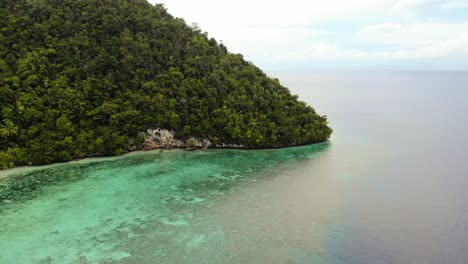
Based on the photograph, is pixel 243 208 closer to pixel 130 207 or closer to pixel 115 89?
pixel 130 207

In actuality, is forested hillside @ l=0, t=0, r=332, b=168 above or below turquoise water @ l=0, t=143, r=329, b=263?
above

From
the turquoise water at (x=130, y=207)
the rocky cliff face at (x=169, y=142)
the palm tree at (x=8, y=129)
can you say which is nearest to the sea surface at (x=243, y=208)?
the turquoise water at (x=130, y=207)

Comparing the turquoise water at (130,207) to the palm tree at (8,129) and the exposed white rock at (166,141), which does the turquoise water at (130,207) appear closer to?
the exposed white rock at (166,141)

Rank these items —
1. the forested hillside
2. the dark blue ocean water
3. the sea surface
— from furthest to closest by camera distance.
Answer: the forested hillside → the dark blue ocean water → the sea surface

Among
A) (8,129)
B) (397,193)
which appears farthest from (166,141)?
(397,193)

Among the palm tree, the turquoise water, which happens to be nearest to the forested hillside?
the palm tree

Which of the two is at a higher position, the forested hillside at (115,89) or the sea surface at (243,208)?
the forested hillside at (115,89)

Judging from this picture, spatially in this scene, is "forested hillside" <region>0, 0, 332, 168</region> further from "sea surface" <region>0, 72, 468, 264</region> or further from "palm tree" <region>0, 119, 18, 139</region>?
"sea surface" <region>0, 72, 468, 264</region>
